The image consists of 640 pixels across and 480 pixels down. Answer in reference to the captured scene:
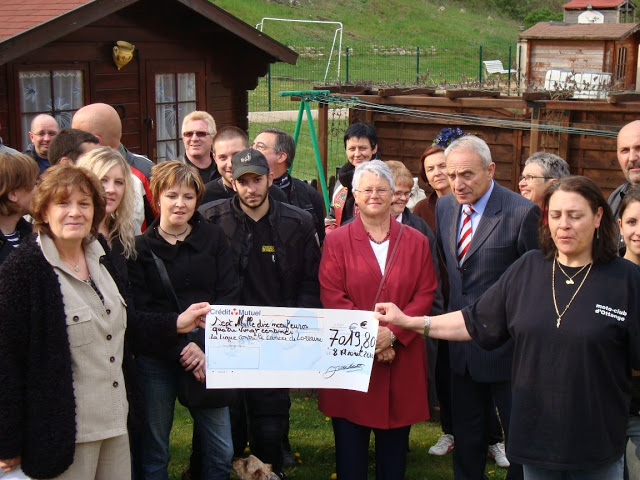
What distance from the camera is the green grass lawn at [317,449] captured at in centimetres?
596

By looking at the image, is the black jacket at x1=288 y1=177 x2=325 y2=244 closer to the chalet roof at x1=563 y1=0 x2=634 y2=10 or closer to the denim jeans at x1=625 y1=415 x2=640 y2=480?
the denim jeans at x1=625 y1=415 x2=640 y2=480

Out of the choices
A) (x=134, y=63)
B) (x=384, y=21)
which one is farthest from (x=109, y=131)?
(x=384, y=21)

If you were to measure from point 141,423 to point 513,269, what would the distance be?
1979 millimetres

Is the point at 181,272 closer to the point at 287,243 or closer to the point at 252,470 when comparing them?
the point at 287,243

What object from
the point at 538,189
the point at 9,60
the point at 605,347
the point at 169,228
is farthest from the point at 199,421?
the point at 9,60

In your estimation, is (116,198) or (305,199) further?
(305,199)

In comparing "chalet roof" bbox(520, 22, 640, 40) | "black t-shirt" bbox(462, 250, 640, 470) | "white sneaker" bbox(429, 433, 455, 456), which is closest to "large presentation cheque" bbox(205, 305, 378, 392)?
"black t-shirt" bbox(462, 250, 640, 470)

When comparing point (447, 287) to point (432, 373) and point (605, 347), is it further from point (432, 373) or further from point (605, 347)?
point (605, 347)

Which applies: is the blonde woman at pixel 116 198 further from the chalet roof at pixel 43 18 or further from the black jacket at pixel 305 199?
the chalet roof at pixel 43 18

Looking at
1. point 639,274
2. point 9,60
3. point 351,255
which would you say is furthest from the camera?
point 9,60

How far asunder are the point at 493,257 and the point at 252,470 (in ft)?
6.57

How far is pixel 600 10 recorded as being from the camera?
142 ft

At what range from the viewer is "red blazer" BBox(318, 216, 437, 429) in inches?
192

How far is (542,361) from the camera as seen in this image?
388 cm
